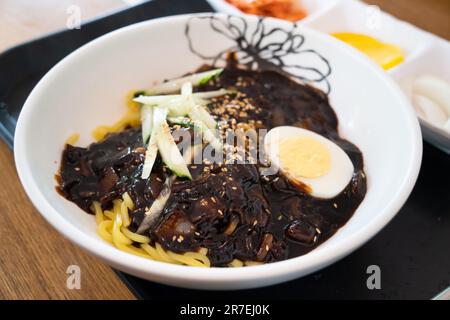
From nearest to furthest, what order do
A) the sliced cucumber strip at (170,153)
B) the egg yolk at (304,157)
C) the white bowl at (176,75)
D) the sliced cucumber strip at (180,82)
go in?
the white bowl at (176,75) → the sliced cucumber strip at (170,153) → the egg yolk at (304,157) → the sliced cucumber strip at (180,82)

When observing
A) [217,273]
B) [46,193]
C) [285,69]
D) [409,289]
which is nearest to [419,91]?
[285,69]

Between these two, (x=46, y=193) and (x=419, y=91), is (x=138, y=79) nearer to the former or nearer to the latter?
(x=46, y=193)

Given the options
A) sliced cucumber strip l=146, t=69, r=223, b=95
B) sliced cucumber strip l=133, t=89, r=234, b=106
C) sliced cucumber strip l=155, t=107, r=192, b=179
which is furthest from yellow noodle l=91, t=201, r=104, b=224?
sliced cucumber strip l=146, t=69, r=223, b=95

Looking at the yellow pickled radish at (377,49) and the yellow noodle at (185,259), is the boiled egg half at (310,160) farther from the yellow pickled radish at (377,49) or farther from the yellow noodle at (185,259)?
the yellow pickled radish at (377,49)

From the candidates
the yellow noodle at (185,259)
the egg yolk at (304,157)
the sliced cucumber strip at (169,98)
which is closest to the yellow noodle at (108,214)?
the yellow noodle at (185,259)

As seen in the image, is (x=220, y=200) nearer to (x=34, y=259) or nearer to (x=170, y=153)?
(x=170, y=153)

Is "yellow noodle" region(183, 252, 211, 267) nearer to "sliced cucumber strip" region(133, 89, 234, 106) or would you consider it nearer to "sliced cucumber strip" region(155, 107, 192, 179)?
"sliced cucumber strip" region(155, 107, 192, 179)

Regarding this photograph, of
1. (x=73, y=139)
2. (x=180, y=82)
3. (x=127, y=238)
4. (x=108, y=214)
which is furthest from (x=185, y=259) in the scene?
(x=180, y=82)
